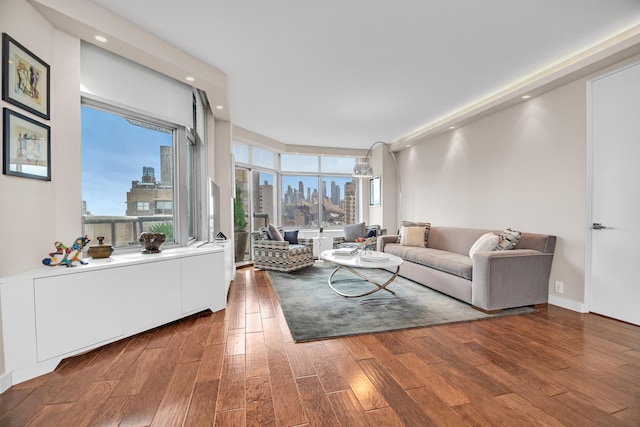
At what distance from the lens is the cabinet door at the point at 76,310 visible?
1957 millimetres

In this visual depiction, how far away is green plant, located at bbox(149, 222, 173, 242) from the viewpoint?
317cm

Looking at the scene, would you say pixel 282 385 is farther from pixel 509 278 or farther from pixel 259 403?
pixel 509 278

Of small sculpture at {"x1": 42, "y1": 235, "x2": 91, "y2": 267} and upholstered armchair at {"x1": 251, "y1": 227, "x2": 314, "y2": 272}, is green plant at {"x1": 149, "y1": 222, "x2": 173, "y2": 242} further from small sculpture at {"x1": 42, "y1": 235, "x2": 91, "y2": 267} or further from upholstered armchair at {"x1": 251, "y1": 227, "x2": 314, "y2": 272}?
upholstered armchair at {"x1": 251, "y1": 227, "x2": 314, "y2": 272}

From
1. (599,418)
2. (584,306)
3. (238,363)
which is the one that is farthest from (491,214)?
(238,363)

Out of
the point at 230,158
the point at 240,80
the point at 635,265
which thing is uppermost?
the point at 240,80

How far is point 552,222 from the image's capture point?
341cm

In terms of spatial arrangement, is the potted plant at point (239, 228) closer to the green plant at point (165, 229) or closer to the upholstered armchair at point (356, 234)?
the upholstered armchair at point (356, 234)

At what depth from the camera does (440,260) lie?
3799 millimetres

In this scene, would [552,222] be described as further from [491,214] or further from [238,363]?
[238,363]

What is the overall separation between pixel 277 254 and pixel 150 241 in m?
2.50

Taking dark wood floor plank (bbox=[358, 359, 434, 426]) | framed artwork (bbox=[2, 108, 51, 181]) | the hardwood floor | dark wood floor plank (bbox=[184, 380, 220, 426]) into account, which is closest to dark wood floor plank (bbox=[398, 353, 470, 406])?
the hardwood floor

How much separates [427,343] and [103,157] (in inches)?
134

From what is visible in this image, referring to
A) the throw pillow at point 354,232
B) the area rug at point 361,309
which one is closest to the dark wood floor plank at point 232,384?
the area rug at point 361,309

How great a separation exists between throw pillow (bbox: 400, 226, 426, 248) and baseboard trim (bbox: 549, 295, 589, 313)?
1947mm
